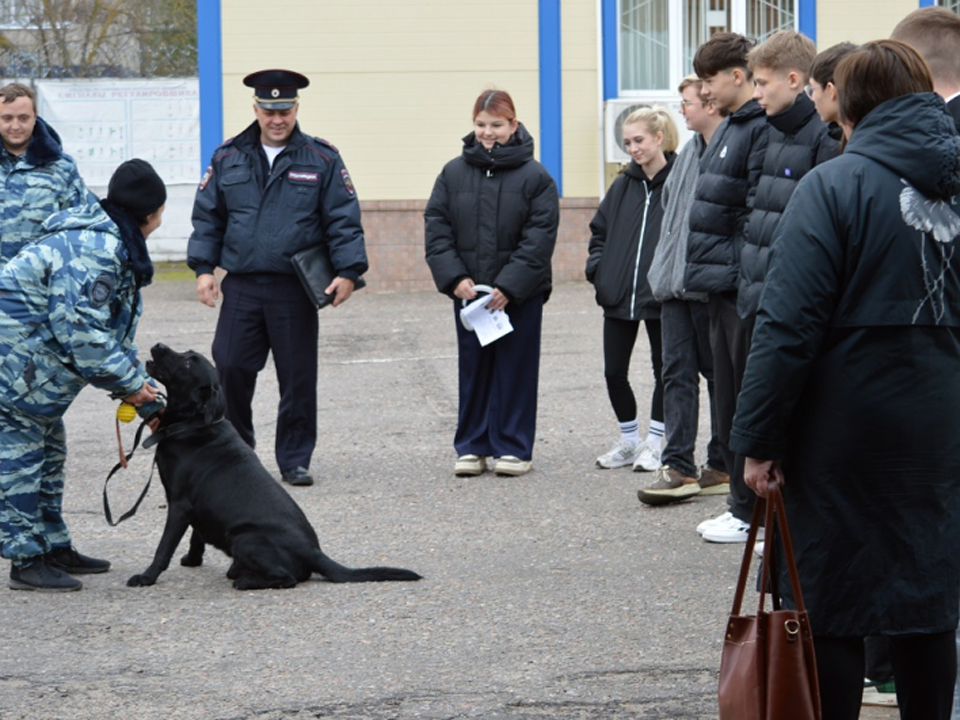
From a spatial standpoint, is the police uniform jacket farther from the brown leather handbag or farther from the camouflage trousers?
the brown leather handbag

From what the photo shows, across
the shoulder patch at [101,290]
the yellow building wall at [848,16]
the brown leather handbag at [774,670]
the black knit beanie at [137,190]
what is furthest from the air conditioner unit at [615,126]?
the brown leather handbag at [774,670]

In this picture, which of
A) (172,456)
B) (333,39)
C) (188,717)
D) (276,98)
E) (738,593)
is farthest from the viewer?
(333,39)

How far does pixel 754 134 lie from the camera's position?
20.0 feet

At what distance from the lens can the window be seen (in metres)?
17.9

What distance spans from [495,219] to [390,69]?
31.8ft

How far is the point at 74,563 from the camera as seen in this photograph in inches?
239

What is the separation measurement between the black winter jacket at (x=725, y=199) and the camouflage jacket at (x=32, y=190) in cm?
298

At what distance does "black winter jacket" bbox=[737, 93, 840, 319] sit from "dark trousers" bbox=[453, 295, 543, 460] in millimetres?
2491

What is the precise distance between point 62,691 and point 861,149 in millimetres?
2877

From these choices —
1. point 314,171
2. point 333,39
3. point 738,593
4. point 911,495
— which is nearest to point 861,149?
point 911,495

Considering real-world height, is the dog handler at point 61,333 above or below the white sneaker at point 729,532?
above

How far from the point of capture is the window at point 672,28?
1791cm

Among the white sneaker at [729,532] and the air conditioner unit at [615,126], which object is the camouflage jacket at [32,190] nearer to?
the white sneaker at [729,532]

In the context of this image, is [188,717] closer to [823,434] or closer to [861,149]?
[823,434]
